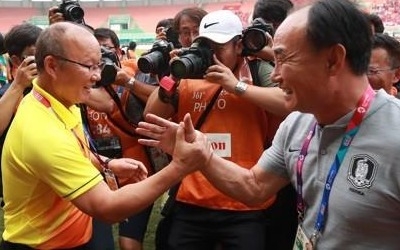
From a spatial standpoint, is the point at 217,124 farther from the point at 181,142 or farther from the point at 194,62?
the point at 181,142

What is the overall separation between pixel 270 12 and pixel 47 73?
1.24 m

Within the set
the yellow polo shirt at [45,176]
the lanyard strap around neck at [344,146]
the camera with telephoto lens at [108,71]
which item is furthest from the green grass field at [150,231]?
the lanyard strap around neck at [344,146]

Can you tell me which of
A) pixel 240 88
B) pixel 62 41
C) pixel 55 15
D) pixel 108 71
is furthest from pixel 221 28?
pixel 55 15

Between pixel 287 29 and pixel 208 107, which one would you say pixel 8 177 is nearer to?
pixel 208 107

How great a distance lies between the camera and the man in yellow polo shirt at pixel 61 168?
169 cm

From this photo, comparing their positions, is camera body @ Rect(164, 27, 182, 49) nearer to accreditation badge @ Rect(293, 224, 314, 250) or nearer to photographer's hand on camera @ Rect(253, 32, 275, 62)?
photographer's hand on camera @ Rect(253, 32, 275, 62)

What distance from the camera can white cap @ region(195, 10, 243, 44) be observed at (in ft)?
7.38

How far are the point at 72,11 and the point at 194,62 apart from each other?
109cm

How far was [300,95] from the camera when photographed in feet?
4.91

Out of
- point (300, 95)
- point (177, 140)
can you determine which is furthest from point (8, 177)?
point (300, 95)

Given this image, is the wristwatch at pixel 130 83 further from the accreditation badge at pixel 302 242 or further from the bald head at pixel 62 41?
the accreditation badge at pixel 302 242

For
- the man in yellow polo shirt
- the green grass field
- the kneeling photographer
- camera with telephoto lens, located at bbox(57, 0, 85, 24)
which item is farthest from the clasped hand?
the green grass field

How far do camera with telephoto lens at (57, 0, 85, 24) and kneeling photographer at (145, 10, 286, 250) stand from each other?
893 mm

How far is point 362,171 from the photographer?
142cm
